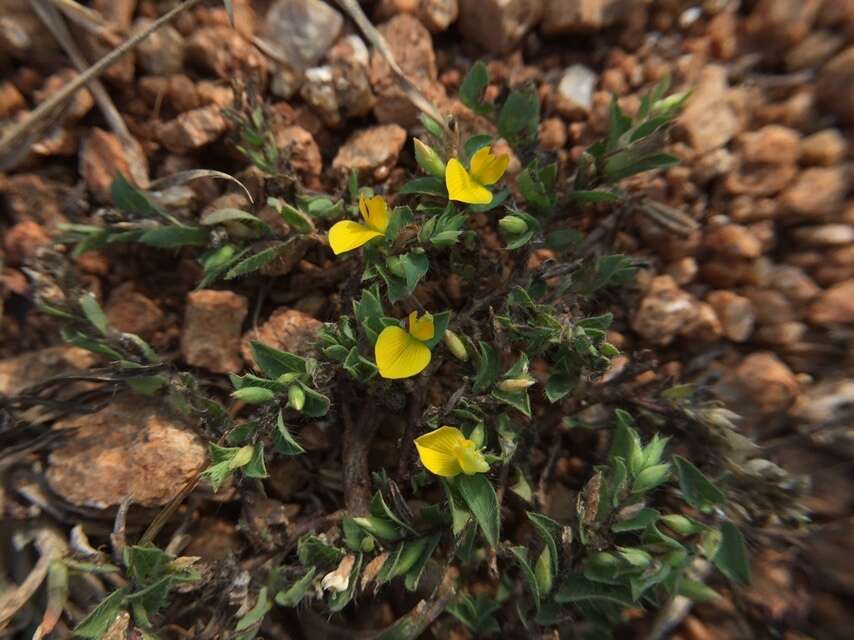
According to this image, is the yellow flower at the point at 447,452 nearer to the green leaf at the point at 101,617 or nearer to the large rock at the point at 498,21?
the green leaf at the point at 101,617

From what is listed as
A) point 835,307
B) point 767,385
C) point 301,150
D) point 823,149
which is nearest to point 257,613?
point 301,150

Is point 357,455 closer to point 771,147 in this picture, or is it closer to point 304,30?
point 304,30

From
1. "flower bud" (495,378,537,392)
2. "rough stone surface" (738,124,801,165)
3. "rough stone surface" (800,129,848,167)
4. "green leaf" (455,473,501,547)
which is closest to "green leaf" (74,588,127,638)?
"green leaf" (455,473,501,547)

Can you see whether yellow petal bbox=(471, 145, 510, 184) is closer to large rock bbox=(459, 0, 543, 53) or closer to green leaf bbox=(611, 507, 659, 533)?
large rock bbox=(459, 0, 543, 53)

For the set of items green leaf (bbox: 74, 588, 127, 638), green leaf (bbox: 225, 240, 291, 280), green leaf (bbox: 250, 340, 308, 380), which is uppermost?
green leaf (bbox: 225, 240, 291, 280)

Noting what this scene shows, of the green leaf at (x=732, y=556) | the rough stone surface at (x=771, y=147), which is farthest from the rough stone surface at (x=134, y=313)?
the rough stone surface at (x=771, y=147)

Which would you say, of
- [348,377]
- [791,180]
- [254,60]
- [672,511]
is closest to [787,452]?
[672,511]
